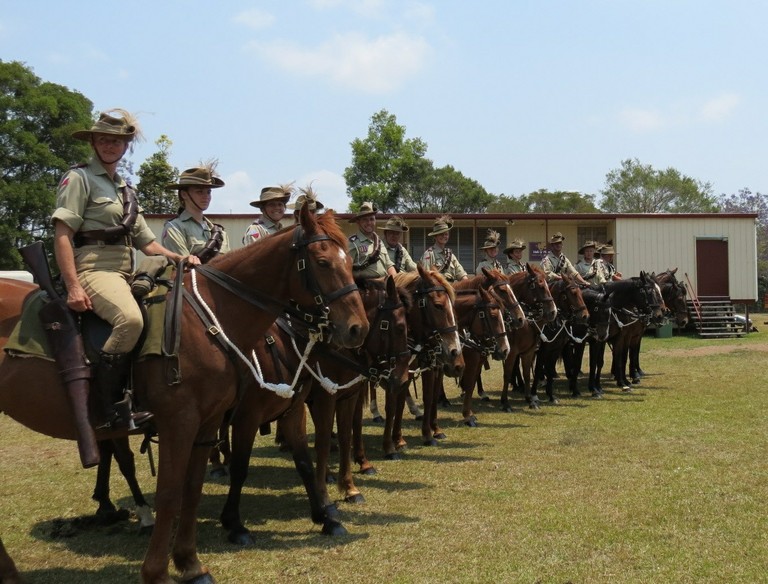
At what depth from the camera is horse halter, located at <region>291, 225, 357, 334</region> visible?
4.84 m

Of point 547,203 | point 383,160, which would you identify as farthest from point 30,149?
point 547,203

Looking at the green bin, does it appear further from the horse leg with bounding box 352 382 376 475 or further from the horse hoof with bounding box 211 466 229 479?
the horse hoof with bounding box 211 466 229 479

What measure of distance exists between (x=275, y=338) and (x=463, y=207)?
62.6 meters

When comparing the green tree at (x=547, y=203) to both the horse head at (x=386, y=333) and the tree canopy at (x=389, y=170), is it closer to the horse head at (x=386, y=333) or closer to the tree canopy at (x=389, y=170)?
the tree canopy at (x=389, y=170)

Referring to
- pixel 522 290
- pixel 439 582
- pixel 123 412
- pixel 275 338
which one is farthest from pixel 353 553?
pixel 522 290

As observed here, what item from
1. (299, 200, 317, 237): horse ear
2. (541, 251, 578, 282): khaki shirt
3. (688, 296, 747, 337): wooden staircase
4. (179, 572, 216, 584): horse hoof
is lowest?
(179, 572, 216, 584): horse hoof

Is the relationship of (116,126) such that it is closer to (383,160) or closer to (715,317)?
(715,317)

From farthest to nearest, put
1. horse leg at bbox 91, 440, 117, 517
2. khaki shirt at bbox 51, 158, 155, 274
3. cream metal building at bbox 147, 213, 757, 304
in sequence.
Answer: cream metal building at bbox 147, 213, 757, 304 < horse leg at bbox 91, 440, 117, 517 < khaki shirt at bbox 51, 158, 155, 274

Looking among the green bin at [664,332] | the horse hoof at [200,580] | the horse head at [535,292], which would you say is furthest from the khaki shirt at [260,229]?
the green bin at [664,332]

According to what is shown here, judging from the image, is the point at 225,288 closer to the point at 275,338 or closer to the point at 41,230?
the point at 275,338

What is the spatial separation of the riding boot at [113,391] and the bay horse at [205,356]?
0.38 ft

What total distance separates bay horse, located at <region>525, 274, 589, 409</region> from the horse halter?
10196 millimetres

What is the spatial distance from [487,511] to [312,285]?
11.0ft

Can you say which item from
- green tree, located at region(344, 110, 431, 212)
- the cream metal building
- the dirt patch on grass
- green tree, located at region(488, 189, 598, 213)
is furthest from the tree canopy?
the dirt patch on grass
